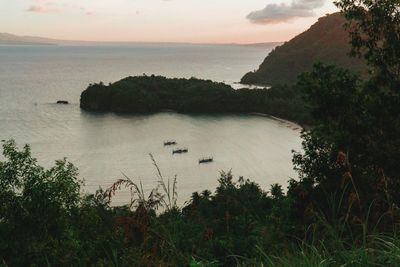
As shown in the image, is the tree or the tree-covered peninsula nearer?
the tree

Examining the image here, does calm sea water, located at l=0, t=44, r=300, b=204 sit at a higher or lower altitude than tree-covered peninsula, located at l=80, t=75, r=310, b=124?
lower

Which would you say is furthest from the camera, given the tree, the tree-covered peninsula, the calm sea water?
the tree-covered peninsula

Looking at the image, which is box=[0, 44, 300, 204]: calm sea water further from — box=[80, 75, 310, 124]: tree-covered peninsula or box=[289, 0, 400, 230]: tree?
box=[289, 0, 400, 230]: tree

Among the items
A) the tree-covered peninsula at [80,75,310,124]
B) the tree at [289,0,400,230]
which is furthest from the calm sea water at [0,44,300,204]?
the tree at [289,0,400,230]

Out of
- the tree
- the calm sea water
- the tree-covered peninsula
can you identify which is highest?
the tree

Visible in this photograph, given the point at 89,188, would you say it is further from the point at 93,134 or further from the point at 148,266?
the point at 148,266

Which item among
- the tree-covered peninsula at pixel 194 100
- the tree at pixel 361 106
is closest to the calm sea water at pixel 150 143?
Answer: the tree-covered peninsula at pixel 194 100

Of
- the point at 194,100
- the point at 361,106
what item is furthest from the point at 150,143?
the point at 361,106

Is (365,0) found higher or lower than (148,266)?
higher

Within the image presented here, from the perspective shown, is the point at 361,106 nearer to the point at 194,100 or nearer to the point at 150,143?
the point at 150,143

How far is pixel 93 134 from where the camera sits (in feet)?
388

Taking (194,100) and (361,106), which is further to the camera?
(194,100)

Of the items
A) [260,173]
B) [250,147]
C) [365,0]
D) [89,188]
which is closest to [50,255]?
[365,0]

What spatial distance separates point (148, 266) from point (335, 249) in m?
2.02
